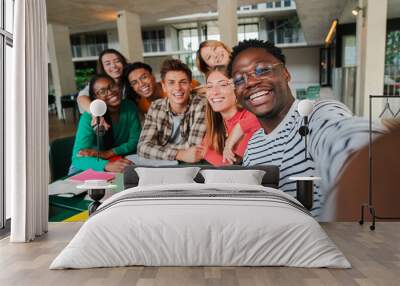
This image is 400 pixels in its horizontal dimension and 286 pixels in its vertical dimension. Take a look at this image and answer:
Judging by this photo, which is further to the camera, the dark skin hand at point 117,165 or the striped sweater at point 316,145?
the dark skin hand at point 117,165

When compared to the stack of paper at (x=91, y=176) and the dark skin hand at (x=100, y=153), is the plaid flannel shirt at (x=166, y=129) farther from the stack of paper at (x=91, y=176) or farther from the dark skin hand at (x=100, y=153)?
the stack of paper at (x=91, y=176)

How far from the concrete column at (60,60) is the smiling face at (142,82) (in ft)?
2.58

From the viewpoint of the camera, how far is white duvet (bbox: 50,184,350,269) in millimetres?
3645

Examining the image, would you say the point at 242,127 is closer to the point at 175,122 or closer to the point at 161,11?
the point at 175,122

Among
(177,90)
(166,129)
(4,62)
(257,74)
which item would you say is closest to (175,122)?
(166,129)

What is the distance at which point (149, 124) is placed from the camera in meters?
5.88

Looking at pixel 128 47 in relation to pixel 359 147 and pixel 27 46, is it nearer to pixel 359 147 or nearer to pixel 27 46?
pixel 27 46

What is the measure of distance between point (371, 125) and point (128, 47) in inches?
128

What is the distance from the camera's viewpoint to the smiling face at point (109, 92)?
5.88 metres

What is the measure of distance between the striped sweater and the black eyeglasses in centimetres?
52

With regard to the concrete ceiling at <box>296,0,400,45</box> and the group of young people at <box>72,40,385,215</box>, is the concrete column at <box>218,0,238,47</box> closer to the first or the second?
the group of young people at <box>72,40,385,215</box>

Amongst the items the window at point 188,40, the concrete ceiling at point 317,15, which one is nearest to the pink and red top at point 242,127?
the window at point 188,40

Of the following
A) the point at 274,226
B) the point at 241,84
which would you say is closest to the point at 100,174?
the point at 241,84

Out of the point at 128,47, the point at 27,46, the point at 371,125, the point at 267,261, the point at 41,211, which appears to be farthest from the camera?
the point at 128,47
